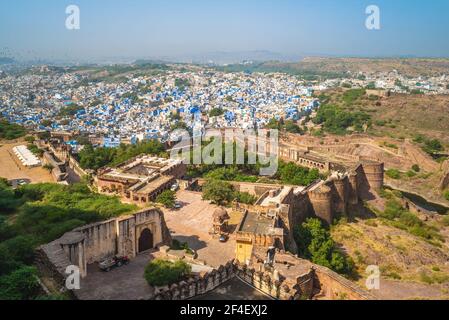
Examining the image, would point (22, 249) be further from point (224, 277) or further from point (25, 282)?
point (224, 277)

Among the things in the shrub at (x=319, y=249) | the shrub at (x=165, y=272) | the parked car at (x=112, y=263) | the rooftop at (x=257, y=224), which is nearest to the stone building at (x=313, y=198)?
the rooftop at (x=257, y=224)

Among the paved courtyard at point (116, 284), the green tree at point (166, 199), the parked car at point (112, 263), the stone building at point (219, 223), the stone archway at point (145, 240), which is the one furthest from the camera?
the green tree at point (166, 199)

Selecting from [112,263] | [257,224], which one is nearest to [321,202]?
[257,224]

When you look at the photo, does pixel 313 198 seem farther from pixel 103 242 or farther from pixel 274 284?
pixel 103 242

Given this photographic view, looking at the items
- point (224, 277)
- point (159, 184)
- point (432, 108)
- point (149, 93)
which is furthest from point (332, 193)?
point (149, 93)

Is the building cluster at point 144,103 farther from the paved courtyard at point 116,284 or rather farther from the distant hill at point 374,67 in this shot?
the paved courtyard at point 116,284

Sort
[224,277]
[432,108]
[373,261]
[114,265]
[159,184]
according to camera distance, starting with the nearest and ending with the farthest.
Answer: [224,277] → [114,265] → [373,261] → [159,184] → [432,108]
